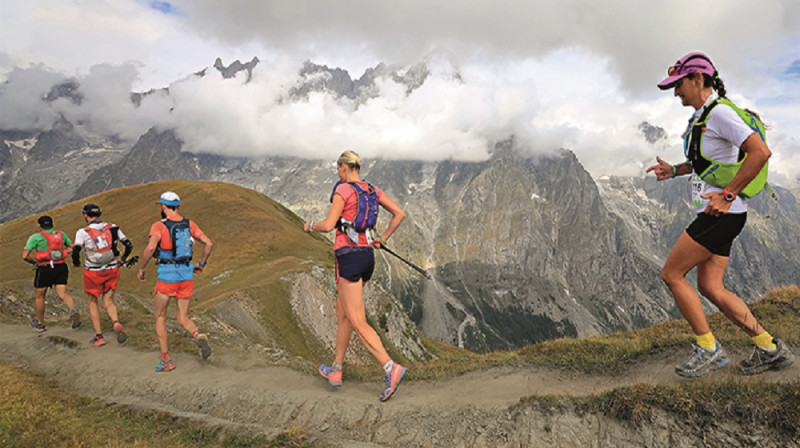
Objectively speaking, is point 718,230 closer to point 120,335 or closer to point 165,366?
point 165,366

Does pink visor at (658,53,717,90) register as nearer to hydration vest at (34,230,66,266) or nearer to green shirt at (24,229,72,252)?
green shirt at (24,229,72,252)

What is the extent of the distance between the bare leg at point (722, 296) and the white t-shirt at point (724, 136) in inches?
37.7

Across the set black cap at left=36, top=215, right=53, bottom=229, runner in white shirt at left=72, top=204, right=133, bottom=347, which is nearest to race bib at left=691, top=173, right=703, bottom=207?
runner in white shirt at left=72, top=204, right=133, bottom=347

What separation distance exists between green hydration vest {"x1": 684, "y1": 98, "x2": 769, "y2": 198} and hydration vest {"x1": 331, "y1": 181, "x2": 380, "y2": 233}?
19.2ft

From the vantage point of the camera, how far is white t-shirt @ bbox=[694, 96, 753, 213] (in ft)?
19.7

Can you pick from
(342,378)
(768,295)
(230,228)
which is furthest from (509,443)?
(230,228)

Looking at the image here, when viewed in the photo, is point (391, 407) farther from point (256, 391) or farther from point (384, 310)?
point (384, 310)

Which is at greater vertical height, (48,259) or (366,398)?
(48,259)

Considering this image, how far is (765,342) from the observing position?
22.2 feet

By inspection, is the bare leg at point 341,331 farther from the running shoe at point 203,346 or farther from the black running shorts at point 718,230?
the black running shorts at point 718,230

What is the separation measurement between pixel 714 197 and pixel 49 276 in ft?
74.5

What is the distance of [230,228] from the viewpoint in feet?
259

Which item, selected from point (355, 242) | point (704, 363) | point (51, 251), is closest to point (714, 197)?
point (704, 363)

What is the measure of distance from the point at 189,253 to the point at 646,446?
1229 cm
